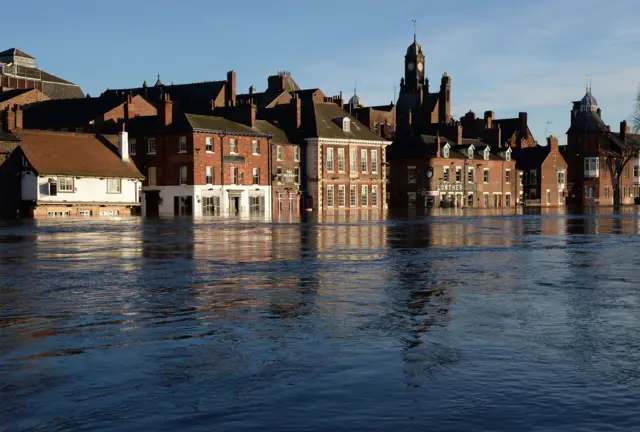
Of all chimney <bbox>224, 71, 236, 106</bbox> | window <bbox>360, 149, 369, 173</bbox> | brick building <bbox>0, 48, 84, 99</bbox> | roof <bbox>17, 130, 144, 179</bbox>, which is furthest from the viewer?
brick building <bbox>0, 48, 84, 99</bbox>

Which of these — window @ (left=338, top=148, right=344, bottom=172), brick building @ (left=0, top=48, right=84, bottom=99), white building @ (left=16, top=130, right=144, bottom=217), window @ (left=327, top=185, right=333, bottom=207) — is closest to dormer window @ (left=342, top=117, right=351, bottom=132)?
window @ (left=338, top=148, right=344, bottom=172)

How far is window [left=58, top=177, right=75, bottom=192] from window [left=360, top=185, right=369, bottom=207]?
37414 millimetres

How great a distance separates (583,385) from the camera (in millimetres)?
8203

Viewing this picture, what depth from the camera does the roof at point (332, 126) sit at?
93688 mm

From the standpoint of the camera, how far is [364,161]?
3905 inches

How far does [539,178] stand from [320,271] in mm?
111788

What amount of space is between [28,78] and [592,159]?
84.1 meters

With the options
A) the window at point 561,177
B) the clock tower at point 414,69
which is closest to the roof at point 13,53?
the clock tower at point 414,69

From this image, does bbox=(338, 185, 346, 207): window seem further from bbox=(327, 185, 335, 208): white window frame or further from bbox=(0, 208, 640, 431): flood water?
bbox=(0, 208, 640, 431): flood water

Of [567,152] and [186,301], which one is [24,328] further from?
[567,152]

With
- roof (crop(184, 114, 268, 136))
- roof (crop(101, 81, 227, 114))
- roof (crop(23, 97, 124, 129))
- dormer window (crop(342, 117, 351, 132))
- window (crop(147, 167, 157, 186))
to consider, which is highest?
roof (crop(101, 81, 227, 114))

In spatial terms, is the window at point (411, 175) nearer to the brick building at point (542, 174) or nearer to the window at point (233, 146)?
the brick building at point (542, 174)

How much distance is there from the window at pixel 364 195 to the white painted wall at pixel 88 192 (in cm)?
3011

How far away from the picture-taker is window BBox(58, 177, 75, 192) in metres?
69.3
